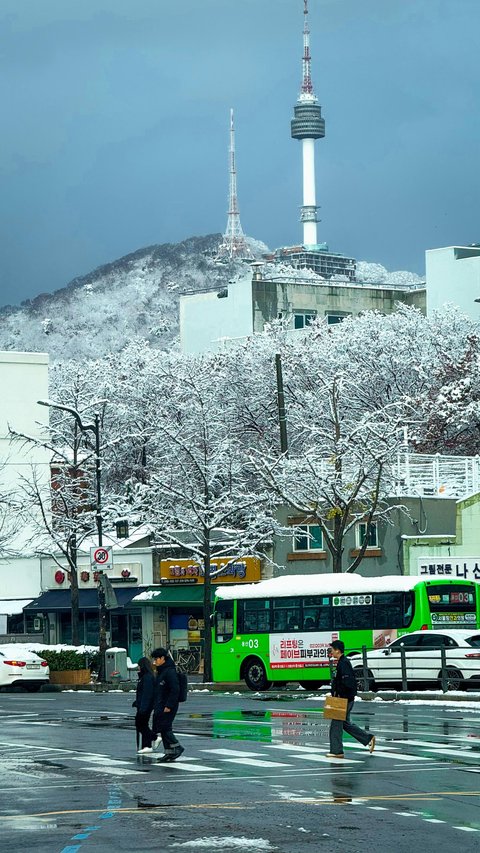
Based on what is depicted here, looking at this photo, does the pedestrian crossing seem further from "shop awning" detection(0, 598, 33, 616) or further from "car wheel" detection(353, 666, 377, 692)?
"shop awning" detection(0, 598, 33, 616)

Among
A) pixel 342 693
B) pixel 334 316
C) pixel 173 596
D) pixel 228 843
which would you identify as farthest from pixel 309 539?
pixel 334 316

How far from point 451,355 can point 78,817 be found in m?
66.7

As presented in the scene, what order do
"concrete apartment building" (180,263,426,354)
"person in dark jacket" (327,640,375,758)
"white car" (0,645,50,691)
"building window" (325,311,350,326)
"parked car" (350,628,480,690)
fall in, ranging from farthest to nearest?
"building window" (325,311,350,326) < "concrete apartment building" (180,263,426,354) < "white car" (0,645,50,691) < "parked car" (350,628,480,690) < "person in dark jacket" (327,640,375,758)

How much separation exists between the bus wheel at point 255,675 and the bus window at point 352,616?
2.52 metres

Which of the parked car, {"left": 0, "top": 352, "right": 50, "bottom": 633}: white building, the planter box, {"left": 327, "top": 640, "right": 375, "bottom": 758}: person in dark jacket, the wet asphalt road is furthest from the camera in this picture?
{"left": 0, "top": 352, "right": 50, "bottom": 633}: white building

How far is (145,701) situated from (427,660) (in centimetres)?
1646

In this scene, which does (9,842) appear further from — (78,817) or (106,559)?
(106,559)

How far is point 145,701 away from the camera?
20.9m

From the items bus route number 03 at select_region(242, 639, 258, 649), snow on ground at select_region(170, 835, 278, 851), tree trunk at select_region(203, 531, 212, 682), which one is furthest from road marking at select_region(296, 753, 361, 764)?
tree trunk at select_region(203, 531, 212, 682)

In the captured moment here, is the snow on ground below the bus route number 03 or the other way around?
below

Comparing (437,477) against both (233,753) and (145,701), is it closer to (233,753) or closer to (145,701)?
(233,753)

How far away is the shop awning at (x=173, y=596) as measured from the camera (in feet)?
187

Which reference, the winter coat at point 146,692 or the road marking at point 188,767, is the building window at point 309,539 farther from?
the road marking at point 188,767

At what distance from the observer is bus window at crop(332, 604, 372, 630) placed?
1617 inches
